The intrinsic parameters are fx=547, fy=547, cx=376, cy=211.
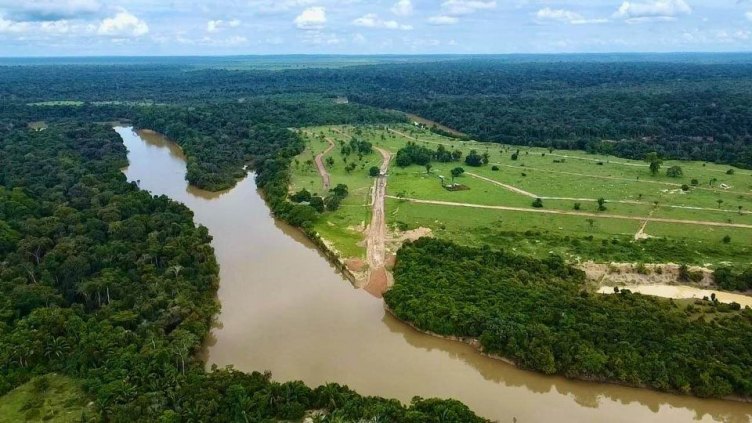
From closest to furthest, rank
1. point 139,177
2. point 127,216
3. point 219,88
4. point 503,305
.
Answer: point 503,305
point 127,216
point 139,177
point 219,88

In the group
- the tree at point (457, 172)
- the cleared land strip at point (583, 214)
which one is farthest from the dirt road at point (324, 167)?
the tree at point (457, 172)

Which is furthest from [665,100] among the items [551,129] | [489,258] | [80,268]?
[80,268]

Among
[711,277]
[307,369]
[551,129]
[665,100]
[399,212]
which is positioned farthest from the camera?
[665,100]

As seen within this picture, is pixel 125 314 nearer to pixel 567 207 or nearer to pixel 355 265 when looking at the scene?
pixel 355 265

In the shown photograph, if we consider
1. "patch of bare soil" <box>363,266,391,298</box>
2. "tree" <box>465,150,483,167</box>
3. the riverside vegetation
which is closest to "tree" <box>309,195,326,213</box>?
the riverside vegetation

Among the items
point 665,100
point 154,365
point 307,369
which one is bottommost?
point 307,369

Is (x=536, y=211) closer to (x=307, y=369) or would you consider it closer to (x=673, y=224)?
(x=673, y=224)

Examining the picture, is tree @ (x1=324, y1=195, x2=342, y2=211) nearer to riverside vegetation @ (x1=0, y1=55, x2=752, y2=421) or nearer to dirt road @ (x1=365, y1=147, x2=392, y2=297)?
riverside vegetation @ (x1=0, y1=55, x2=752, y2=421)
